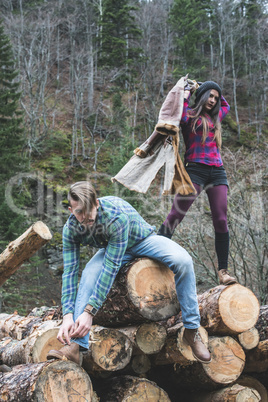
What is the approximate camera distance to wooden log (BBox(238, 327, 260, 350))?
301 centimetres

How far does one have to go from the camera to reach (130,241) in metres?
2.80

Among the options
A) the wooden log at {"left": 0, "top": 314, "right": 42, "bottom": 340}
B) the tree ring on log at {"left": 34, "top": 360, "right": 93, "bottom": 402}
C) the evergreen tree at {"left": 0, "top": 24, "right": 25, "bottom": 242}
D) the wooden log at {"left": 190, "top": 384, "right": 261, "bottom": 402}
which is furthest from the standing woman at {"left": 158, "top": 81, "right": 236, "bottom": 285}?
the evergreen tree at {"left": 0, "top": 24, "right": 25, "bottom": 242}

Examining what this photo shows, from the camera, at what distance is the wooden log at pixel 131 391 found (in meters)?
2.68

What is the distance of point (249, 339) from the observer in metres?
3.03

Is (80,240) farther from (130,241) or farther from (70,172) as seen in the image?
(70,172)

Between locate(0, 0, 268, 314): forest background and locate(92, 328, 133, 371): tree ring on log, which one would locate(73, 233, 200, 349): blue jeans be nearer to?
locate(92, 328, 133, 371): tree ring on log

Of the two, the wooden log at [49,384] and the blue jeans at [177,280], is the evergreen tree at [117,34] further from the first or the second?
the wooden log at [49,384]

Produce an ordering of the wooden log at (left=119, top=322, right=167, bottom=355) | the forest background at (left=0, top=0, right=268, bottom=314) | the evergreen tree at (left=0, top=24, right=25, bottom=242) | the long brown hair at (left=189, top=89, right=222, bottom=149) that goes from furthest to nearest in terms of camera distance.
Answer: the forest background at (left=0, top=0, right=268, bottom=314) < the evergreen tree at (left=0, top=24, right=25, bottom=242) < the long brown hair at (left=189, top=89, right=222, bottom=149) < the wooden log at (left=119, top=322, right=167, bottom=355)

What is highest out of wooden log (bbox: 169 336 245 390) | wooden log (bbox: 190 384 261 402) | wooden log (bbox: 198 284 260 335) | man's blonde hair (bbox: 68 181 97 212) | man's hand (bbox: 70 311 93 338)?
man's blonde hair (bbox: 68 181 97 212)

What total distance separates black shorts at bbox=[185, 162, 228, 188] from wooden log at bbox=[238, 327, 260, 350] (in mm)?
1327

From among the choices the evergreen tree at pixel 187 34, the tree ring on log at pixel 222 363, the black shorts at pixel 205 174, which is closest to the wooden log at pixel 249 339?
the tree ring on log at pixel 222 363

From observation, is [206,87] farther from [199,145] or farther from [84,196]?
[84,196]

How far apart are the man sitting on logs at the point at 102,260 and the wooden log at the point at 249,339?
0.58 meters

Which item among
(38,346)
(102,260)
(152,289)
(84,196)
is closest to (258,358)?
(152,289)
